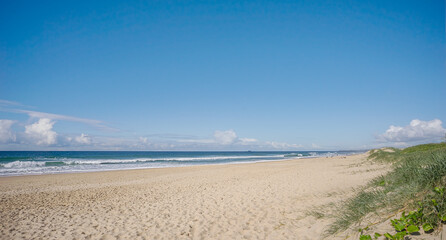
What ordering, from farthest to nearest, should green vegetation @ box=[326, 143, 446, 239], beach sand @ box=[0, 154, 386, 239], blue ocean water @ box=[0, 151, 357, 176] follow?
1. blue ocean water @ box=[0, 151, 357, 176]
2. beach sand @ box=[0, 154, 386, 239]
3. green vegetation @ box=[326, 143, 446, 239]

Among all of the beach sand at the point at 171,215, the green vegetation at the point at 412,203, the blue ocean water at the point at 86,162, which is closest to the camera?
the green vegetation at the point at 412,203

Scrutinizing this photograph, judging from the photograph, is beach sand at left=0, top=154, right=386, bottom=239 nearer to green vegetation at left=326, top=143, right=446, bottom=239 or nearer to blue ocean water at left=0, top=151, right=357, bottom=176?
green vegetation at left=326, top=143, right=446, bottom=239

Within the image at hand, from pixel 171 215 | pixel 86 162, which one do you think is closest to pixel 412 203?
pixel 171 215

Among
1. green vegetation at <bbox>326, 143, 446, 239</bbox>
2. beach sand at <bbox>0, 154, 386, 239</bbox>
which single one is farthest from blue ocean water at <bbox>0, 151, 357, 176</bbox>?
green vegetation at <bbox>326, 143, 446, 239</bbox>

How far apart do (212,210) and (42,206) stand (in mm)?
7549

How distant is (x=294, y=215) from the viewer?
6586mm

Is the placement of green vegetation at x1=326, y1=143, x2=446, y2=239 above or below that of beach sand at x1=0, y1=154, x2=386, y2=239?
above

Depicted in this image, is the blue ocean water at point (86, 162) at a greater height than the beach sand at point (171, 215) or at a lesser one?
lesser

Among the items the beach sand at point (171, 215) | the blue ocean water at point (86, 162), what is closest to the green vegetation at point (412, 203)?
the beach sand at point (171, 215)

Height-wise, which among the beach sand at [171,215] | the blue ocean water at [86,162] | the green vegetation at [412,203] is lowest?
the blue ocean water at [86,162]

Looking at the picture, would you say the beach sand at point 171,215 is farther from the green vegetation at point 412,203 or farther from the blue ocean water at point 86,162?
the blue ocean water at point 86,162

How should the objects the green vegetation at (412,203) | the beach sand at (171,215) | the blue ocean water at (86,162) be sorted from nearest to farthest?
the green vegetation at (412,203) → the beach sand at (171,215) → the blue ocean water at (86,162)

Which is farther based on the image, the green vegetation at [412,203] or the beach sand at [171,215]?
the beach sand at [171,215]

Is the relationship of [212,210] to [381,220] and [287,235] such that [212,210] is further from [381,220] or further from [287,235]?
[381,220]
